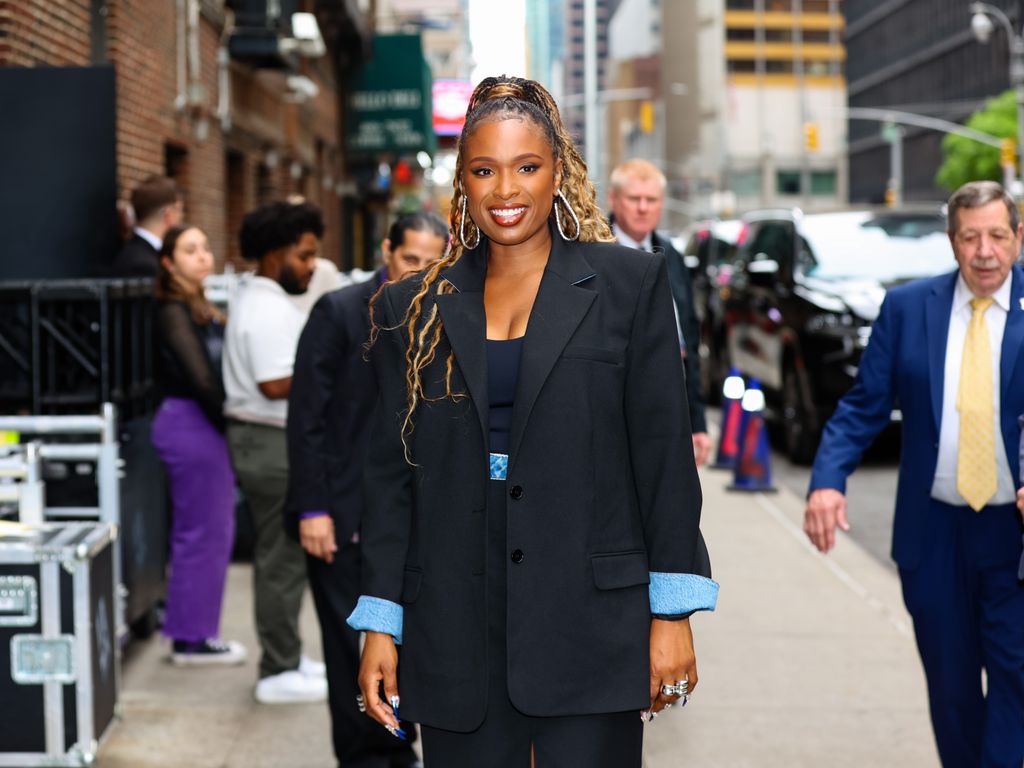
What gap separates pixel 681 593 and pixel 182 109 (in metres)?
10.9

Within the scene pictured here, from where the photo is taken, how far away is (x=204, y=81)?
46.6ft

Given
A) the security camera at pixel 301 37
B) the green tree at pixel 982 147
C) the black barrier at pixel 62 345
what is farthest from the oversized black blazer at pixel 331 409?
the green tree at pixel 982 147

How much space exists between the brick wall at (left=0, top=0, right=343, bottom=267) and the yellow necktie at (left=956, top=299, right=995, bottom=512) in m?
6.14

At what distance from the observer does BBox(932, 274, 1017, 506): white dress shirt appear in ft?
14.4

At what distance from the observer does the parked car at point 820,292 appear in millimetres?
12367

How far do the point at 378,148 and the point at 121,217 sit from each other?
703 inches

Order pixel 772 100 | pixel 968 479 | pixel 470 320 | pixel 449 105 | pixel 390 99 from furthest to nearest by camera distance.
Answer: pixel 772 100 → pixel 449 105 → pixel 390 99 → pixel 968 479 → pixel 470 320

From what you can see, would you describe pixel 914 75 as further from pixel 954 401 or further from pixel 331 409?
pixel 954 401

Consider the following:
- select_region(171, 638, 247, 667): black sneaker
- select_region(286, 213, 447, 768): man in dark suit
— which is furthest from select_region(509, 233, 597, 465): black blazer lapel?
select_region(171, 638, 247, 667): black sneaker

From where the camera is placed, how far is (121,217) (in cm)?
943

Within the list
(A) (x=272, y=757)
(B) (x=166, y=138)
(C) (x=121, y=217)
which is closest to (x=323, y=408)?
(A) (x=272, y=757)

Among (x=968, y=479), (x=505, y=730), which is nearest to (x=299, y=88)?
(x=968, y=479)

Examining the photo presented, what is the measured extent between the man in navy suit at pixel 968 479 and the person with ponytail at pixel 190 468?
341 centimetres

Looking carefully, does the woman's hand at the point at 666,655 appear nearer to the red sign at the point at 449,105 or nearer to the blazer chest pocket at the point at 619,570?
the blazer chest pocket at the point at 619,570
